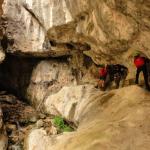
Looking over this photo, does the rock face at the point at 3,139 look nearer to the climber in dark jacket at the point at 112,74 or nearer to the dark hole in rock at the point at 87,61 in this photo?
the climber in dark jacket at the point at 112,74

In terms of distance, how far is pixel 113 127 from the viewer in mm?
10805

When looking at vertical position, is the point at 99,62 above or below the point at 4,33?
below

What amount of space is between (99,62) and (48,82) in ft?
14.6

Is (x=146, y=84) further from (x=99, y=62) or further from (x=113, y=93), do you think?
(x=99, y=62)

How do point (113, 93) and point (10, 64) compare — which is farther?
point (10, 64)

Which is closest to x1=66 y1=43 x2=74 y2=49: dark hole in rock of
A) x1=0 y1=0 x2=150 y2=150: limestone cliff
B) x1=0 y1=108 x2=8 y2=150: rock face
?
A: x1=0 y1=0 x2=150 y2=150: limestone cliff

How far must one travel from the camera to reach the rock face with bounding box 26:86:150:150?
1015cm

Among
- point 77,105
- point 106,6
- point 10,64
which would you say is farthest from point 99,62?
point 10,64

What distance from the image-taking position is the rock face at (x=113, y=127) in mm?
10148

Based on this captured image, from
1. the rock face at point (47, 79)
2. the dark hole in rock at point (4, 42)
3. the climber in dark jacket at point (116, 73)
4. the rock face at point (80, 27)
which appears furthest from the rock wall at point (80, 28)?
the rock face at point (47, 79)

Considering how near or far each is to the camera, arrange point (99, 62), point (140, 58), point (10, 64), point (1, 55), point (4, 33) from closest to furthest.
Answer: point (140, 58)
point (99, 62)
point (1, 55)
point (4, 33)
point (10, 64)

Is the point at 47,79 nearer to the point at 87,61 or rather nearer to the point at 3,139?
the point at 87,61

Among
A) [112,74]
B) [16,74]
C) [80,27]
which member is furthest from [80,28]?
[16,74]

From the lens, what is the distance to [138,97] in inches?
477
